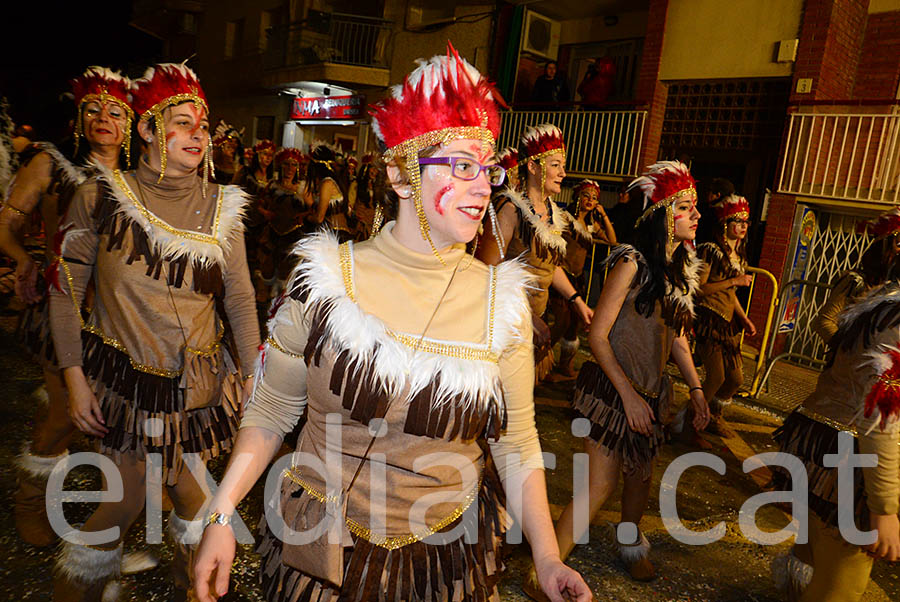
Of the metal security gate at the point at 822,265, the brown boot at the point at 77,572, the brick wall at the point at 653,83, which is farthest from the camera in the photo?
the brick wall at the point at 653,83

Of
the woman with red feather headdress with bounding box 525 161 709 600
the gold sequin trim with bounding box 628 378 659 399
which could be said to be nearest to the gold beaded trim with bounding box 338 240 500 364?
the woman with red feather headdress with bounding box 525 161 709 600

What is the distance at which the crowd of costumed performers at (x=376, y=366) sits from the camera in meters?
1.70

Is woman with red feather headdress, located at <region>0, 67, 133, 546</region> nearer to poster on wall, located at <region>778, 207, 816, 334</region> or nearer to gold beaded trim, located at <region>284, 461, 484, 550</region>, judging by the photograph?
gold beaded trim, located at <region>284, 461, 484, 550</region>

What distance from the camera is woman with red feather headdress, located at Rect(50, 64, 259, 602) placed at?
2492mm

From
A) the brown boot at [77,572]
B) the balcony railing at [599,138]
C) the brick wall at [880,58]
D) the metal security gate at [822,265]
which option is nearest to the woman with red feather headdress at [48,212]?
the brown boot at [77,572]

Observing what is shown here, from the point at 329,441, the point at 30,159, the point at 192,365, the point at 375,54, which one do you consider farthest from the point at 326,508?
the point at 375,54

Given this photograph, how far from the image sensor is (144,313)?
2535 millimetres

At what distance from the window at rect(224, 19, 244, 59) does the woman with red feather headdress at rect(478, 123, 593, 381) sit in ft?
73.8

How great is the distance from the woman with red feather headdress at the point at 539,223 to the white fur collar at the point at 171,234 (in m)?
2.06

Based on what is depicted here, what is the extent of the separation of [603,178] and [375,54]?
9204 millimetres

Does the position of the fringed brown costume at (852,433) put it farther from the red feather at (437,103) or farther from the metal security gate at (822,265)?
the metal security gate at (822,265)

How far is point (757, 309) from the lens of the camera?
32.3 ft

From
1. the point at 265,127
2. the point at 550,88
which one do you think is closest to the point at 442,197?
the point at 550,88

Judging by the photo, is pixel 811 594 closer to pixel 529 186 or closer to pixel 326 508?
Result: pixel 326 508
